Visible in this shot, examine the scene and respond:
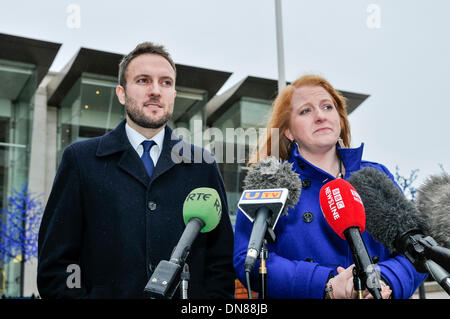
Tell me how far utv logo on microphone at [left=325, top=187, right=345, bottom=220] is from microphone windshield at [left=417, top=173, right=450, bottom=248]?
370 millimetres

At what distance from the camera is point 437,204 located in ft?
5.96

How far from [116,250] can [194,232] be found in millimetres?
820

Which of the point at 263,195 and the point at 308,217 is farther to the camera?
the point at 308,217

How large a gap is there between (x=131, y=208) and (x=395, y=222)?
113 centimetres

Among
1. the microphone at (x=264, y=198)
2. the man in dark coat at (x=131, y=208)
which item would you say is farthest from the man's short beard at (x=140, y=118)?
the microphone at (x=264, y=198)

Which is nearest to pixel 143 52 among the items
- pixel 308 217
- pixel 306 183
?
pixel 306 183

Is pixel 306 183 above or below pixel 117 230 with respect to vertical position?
above

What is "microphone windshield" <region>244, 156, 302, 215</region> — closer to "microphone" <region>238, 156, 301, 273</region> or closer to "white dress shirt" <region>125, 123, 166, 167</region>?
"microphone" <region>238, 156, 301, 273</region>

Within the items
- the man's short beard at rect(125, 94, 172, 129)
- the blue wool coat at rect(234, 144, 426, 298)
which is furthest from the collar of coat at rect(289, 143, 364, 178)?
the man's short beard at rect(125, 94, 172, 129)

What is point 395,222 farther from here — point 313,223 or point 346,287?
point 313,223

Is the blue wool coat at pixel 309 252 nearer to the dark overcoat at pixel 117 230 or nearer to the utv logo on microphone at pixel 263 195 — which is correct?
the dark overcoat at pixel 117 230

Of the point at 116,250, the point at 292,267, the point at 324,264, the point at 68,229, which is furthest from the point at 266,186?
the point at 68,229

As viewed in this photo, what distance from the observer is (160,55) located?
8.07ft

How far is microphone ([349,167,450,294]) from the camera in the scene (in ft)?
4.86
